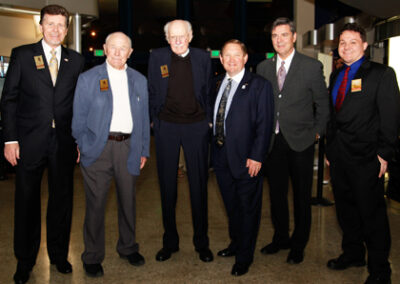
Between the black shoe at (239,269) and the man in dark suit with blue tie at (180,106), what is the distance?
0.92 feet

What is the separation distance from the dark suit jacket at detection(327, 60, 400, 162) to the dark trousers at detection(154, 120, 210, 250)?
3.13 feet

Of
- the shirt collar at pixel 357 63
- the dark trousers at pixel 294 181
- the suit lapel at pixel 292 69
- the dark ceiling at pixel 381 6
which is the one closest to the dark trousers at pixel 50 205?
the dark trousers at pixel 294 181

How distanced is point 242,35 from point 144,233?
926cm

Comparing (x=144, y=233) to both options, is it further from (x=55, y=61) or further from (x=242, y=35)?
(x=242, y=35)

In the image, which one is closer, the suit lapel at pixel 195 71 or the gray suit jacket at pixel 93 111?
the gray suit jacket at pixel 93 111

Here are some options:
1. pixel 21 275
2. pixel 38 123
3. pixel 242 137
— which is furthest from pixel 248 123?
pixel 21 275

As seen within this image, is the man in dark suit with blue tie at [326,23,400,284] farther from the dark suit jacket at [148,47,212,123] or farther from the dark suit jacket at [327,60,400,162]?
the dark suit jacket at [148,47,212,123]

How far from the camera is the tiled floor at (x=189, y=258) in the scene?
2660 millimetres

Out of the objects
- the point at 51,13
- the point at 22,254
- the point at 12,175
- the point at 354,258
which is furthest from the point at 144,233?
the point at 12,175

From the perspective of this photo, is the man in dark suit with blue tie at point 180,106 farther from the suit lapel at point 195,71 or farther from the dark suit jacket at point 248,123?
the dark suit jacket at point 248,123

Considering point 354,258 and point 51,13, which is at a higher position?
point 51,13

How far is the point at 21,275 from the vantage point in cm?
260

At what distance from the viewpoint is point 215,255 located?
306 cm

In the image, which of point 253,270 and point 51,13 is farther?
point 253,270
